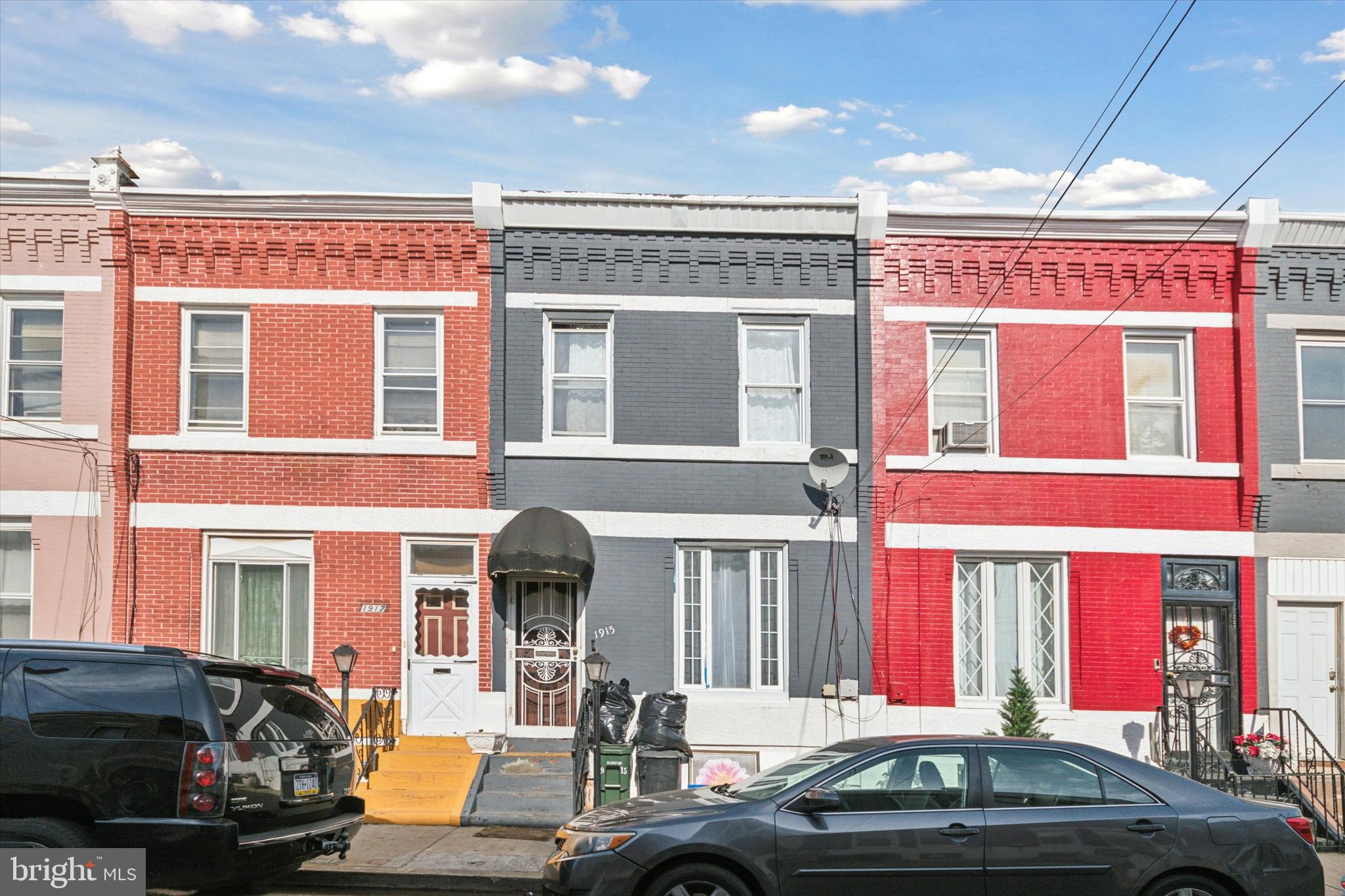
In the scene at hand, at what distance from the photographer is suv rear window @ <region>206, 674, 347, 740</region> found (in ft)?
25.0

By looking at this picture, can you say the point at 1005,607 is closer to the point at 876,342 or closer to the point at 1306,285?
the point at 876,342

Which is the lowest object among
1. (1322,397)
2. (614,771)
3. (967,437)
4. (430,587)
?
(614,771)

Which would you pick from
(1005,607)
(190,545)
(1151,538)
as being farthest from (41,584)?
(1151,538)

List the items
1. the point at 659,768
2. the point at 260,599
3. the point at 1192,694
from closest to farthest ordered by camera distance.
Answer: the point at 1192,694
the point at 659,768
the point at 260,599

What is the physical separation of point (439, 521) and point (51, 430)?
4959 millimetres

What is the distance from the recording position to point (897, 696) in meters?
14.0

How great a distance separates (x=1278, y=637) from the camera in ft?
46.5

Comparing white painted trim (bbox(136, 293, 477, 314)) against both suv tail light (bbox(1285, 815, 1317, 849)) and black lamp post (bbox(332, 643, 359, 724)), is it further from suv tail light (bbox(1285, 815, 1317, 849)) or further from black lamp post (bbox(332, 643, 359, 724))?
suv tail light (bbox(1285, 815, 1317, 849))

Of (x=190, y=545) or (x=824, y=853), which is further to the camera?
(x=190, y=545)

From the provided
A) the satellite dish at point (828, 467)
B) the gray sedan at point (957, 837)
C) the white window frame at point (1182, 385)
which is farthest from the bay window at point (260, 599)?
the white window frame at point (1182, 385)

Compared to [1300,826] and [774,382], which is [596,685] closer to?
[774,382]

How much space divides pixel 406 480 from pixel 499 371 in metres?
1.80

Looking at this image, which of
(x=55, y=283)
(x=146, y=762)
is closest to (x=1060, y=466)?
(x=146, y=762)

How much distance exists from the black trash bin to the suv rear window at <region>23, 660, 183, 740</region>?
6.88m
